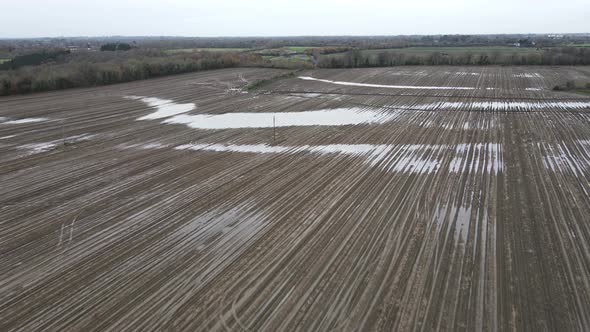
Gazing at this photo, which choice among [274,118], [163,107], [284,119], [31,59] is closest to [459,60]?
[284,119]

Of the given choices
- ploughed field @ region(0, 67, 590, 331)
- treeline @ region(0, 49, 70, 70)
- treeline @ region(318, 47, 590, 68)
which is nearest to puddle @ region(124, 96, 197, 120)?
ploughed field @ region(0, 67, 590, 331)

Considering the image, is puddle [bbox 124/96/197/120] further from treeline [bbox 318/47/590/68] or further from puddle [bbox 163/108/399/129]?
treeline [bbox 318/47/590/68]

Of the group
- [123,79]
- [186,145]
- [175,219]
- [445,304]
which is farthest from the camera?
[123,79]

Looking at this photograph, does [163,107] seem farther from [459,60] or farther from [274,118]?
[459,60]

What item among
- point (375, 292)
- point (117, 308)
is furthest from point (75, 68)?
point (375, 292)

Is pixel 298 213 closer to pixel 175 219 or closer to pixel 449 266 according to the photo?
pixel 175 219

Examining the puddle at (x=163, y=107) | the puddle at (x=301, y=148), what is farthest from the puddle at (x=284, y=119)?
the puddle at (x=301, y=148)

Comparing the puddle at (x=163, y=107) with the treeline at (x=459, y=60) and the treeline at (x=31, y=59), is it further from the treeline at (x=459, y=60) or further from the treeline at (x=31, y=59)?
the treeline at (x=459, y=60)
